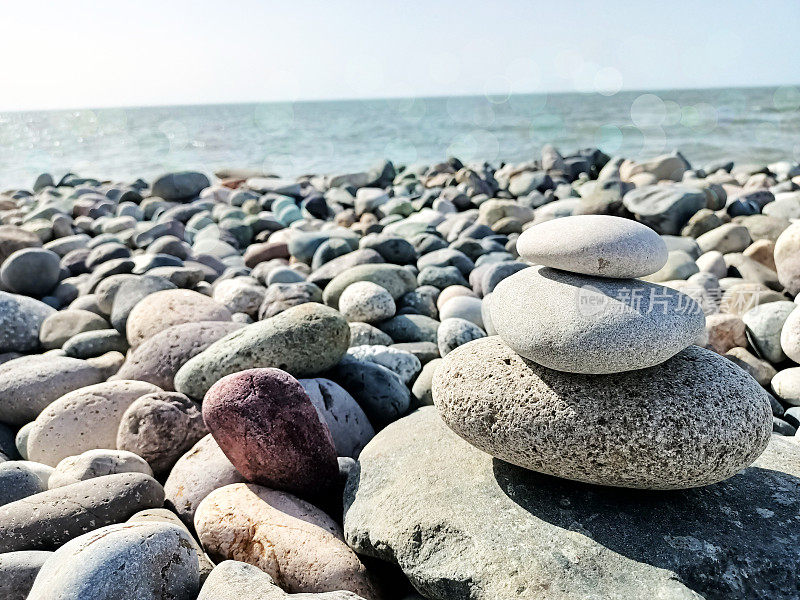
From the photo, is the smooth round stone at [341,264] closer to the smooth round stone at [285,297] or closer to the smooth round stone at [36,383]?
the smooth round stone at [285,297]

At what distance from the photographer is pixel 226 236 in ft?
23.7

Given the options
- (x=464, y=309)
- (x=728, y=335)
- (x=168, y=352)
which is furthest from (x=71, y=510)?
(x=728, y=335)

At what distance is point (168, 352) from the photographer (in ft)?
10.5

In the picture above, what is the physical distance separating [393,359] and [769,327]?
2.11 meters

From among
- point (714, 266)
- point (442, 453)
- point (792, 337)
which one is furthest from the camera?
point (714, 266)

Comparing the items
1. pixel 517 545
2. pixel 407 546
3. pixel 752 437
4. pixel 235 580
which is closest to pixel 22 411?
pixel 235 580

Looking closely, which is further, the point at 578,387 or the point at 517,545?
the point at 578,387

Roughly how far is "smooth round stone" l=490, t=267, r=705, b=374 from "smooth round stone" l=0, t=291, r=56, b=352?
10.9ft

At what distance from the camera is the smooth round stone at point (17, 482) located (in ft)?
7.32

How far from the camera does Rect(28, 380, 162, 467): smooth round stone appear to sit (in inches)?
105

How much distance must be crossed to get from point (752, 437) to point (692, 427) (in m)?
0.20

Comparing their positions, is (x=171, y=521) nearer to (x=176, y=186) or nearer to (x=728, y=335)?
(x=728, y=335)

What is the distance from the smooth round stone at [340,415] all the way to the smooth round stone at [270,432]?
378mm

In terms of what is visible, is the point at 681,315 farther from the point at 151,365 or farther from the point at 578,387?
the point at 151,365
